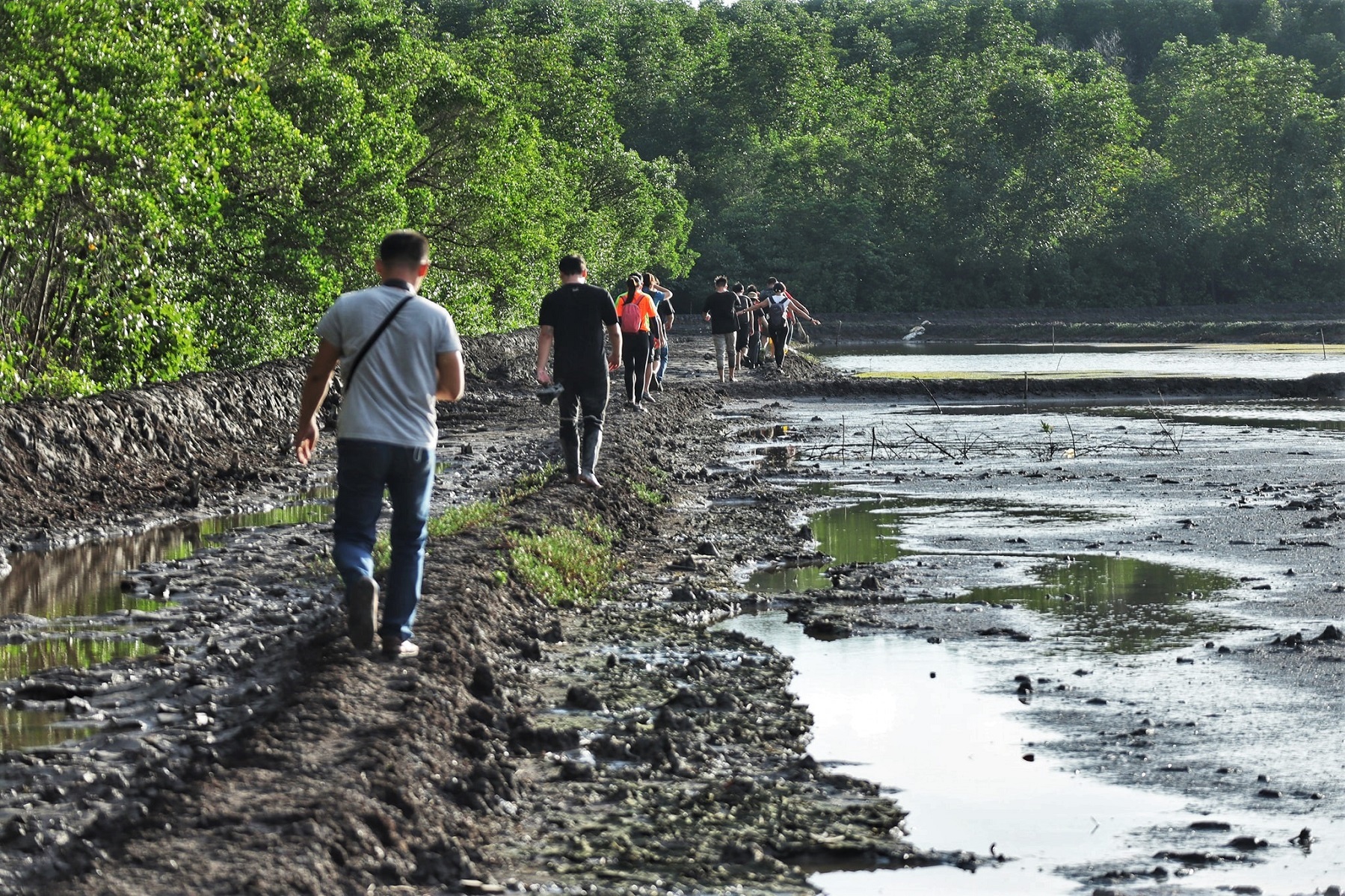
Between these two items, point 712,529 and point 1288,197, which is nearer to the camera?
point 712,529

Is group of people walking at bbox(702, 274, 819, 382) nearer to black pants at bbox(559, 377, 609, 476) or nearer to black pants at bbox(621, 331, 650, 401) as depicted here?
black pants at bbox(621, 331, 650, 401)

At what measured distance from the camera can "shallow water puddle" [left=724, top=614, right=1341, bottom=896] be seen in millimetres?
5445

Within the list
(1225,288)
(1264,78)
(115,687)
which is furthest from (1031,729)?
(1264,78)

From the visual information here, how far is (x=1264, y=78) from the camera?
3612 inches

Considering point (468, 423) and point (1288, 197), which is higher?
point (1288, 197)

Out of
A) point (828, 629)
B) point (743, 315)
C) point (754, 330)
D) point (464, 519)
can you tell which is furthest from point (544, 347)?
point (754, 330)

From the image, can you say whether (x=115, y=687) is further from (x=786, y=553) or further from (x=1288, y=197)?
(x=1288, y=197)

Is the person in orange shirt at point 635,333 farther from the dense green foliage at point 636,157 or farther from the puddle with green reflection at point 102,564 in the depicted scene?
the puddle with green reflection at point 102,564

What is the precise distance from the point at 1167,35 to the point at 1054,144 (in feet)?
215

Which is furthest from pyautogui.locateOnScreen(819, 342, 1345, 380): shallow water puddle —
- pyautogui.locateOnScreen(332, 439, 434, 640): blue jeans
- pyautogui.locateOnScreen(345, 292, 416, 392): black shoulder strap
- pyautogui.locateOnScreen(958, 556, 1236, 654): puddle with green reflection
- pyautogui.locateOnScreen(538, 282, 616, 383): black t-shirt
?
pyautogui.locateOnScreen(345, 292, 416, 392): black shoulder strap

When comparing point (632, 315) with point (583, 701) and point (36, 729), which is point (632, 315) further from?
point (36, 729)

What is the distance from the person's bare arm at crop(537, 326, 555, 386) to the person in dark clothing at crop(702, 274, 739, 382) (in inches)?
677

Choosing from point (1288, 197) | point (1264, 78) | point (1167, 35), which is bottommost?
point (1288, 197)

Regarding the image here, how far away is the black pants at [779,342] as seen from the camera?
36.8 metres
